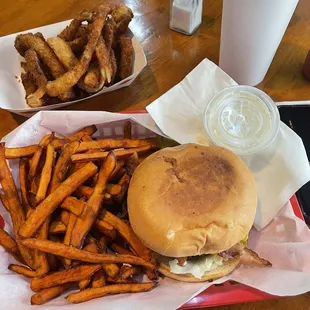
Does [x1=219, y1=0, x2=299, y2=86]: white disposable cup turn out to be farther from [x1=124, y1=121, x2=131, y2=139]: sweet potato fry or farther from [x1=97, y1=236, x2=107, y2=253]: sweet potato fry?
[x1=97, y1=236, x2=107, y2=253]: sweet potato fry

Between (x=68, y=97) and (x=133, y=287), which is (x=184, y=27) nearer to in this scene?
(x=68, y=97)

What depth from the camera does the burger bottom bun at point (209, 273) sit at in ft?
3.63

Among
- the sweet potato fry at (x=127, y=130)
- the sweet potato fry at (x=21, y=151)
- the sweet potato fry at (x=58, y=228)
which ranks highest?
the sweet potato fry at (x=21, y=151)

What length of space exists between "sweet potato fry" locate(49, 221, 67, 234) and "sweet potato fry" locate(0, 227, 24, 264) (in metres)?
0.10

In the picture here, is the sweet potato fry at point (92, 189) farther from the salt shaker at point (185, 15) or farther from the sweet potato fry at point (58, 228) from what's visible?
the salt shaker at point (185, 15)

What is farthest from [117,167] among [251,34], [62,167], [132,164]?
[251,34]

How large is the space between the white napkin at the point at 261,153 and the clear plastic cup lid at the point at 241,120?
0.13 feet

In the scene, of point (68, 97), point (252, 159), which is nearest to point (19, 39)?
point (68, 97)

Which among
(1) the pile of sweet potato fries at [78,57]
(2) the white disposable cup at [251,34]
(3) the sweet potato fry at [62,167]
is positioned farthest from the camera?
(1) the pile of sweet potato fries at [78,57]

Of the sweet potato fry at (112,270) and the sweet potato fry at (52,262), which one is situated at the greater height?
the sweet potato fry at (112,270)

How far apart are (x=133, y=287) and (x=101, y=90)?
0.69 meters

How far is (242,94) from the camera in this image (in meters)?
1.36

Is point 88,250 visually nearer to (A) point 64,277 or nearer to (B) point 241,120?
(A) point 64,277

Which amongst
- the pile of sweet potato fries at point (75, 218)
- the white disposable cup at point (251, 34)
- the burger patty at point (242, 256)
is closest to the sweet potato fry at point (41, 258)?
the pile of sweet potato fries at point (75, 218)
